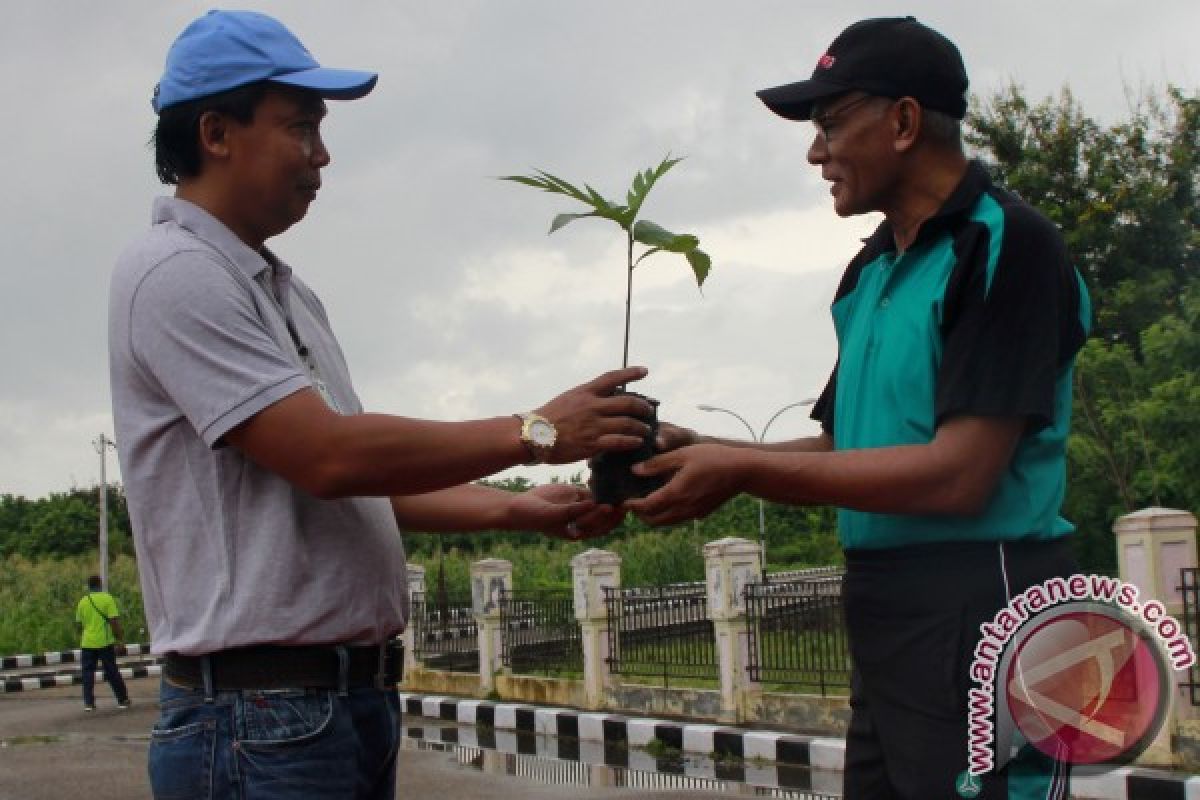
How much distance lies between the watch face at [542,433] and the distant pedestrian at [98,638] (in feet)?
49.6

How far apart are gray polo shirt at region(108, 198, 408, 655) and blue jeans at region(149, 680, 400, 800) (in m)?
0.10

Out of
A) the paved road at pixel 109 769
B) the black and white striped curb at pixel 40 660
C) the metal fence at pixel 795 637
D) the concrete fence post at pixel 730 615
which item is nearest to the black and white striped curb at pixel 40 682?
the black and white striped curb at pixel 40 660

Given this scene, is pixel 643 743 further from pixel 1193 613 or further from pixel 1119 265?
pixel 1119 265

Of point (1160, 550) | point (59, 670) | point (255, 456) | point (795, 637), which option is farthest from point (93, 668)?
point (255, 456)

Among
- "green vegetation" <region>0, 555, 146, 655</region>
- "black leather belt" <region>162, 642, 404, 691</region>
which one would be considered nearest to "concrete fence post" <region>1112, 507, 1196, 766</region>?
"black leather belt" <region>162, 642, 404, 691</region>

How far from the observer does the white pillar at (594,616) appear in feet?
45.6

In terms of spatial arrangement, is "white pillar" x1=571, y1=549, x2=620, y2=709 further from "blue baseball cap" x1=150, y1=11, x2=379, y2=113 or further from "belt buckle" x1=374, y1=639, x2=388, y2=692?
"blue baseball cap" x1=150, y1=11, x2=379, y2=113

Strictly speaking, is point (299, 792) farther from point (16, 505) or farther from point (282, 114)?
point (16, 505)

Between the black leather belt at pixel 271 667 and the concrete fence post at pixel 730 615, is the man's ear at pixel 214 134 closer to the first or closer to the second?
the black leather belt at pixel 271 667

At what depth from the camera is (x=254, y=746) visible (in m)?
2.45

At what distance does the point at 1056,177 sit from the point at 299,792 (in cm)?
2583

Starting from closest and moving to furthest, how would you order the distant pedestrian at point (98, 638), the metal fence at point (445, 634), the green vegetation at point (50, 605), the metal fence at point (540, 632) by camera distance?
the metal fence at point (540, 632) < the distant pedestrian at point (98, 638) < the metal fence at point (445, 634) < the green vegetation at point (50, 605)

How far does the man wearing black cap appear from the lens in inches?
99.3

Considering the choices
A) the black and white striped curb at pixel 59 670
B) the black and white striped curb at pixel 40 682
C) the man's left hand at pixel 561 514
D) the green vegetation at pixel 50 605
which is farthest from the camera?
the green vegetation at pixel 50 605
